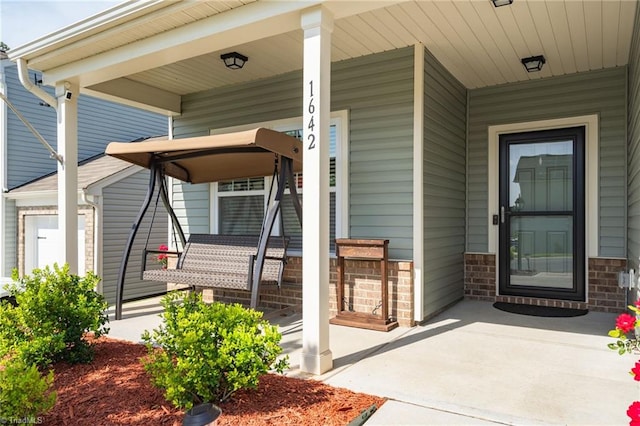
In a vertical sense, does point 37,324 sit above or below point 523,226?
below

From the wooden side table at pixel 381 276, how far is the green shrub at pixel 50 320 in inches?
84.7

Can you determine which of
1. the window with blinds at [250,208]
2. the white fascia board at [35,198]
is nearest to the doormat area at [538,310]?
the window with blinds at [250,208]

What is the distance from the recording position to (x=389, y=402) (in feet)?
8.15

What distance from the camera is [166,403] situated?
2428 millimetres

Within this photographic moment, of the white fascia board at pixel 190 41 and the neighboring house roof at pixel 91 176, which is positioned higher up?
the white fascia board at pixel 190 41

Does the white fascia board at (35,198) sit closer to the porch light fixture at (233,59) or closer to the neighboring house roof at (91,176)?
the neighboring house roof at (91,176)

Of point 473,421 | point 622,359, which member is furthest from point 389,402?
point 622,359

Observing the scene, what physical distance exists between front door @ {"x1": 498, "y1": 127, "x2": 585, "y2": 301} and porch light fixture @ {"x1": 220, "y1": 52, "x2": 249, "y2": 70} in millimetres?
3221

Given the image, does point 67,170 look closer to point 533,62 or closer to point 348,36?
point 348,36

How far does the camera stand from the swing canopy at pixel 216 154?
12.3 feet

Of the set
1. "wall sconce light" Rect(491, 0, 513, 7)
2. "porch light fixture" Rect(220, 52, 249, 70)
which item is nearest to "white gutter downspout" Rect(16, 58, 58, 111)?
"porch light fixture" Rect(220, 52, 249, 70)

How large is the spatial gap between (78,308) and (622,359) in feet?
13.0

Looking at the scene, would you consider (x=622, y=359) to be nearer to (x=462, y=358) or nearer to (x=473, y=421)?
(x=462, y=358)

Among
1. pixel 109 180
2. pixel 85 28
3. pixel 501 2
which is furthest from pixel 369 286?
pixel 109 180
